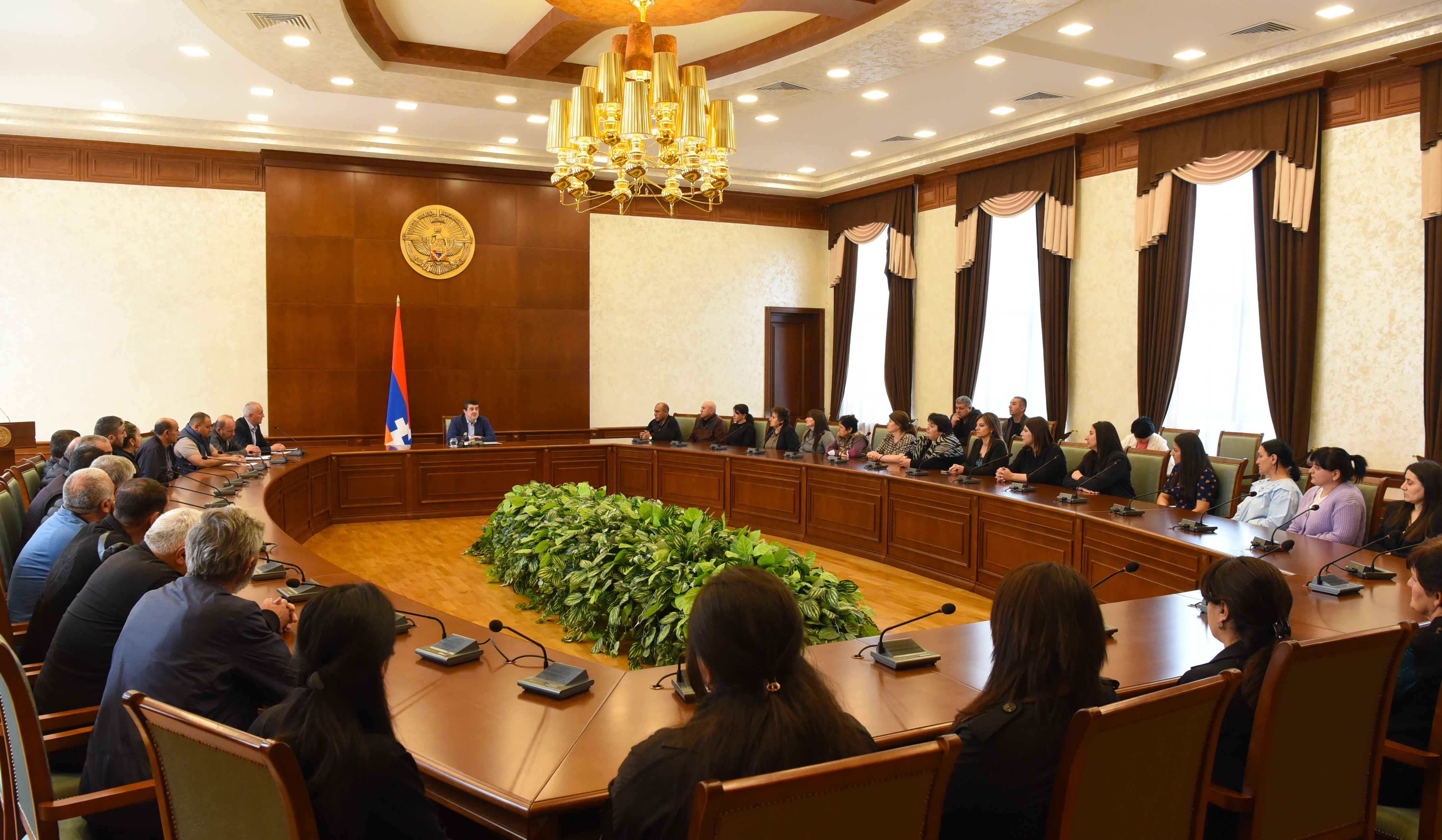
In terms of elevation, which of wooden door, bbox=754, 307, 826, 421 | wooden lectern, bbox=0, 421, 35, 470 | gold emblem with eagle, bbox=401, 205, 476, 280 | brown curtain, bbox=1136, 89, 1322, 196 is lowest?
wooden lectern, bbox=0, 421, 35, 470

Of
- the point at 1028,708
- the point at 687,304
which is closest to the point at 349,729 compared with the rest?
the point at 1028,708

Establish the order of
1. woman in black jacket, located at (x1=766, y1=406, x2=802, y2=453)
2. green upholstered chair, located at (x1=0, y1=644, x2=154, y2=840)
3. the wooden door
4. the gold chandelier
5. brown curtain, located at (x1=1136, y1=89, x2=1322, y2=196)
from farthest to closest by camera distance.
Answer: the wooden door → woman in black jacket, located at (x1=766, y1=406, x2=802, y2=453) → brown curtain, located at (x1=1136, y1=89, x2=1322, y2=196) → the gold chandelier → green upholstered chair, located at (x1=0, y1=644, x2=154, y2=840)

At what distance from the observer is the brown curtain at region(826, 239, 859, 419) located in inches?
441

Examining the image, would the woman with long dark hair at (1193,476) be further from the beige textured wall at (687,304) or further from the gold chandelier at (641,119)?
the beige textured wall at (687,304)

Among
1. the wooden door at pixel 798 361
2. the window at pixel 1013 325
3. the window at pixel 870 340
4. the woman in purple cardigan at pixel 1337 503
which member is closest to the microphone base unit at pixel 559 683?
the woman in purple cardigan at pixel 1337 503

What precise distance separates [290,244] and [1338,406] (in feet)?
30.6

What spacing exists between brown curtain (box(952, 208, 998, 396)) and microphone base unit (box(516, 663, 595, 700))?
762cm

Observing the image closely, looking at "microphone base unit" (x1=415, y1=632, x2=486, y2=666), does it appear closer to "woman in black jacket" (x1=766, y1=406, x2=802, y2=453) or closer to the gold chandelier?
the gold chandelier

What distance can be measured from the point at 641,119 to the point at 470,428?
4915 mm

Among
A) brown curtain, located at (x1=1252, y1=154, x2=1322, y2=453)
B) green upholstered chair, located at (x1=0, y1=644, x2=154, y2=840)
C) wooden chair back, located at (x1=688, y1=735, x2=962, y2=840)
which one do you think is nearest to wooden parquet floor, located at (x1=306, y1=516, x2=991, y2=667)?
green upholstered chair, located at (x1=0, y1=644, x2=154, y2=840)

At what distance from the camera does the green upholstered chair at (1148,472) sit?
605 cm

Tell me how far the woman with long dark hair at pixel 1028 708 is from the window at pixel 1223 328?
6254mm

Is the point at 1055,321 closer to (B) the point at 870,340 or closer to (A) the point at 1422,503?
(B) the point at 870,340

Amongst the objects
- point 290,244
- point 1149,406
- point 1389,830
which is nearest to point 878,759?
point 1389,830
